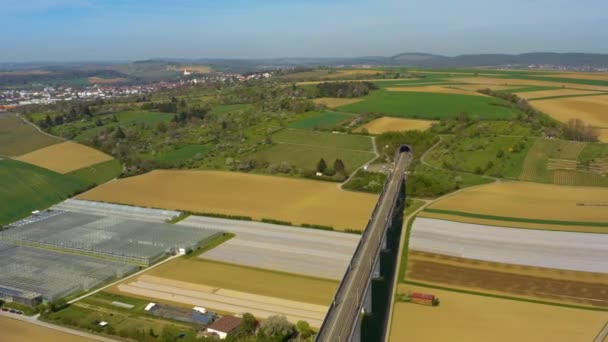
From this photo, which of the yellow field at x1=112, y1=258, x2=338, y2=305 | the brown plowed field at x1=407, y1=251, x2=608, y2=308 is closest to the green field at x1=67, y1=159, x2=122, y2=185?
the yellow field at x1=112, y1=258, x2=338, y2=305

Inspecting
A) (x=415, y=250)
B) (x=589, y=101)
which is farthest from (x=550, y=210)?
(x=589, y=101)

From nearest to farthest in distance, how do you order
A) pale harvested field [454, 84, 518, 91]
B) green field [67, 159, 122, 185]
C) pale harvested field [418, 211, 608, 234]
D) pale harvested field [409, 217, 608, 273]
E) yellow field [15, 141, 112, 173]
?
pale harvested field [409, 217, 608, 273]
pale harvested field [418, 211, 608, 234]
green field [67, 159, 122, 185]
yellow field [15, 141, 112, 173]
pale harvested field [454, 84, 518, 91]

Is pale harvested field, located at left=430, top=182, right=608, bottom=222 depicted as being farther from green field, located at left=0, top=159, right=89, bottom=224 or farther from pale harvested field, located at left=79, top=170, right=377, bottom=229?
green field, located at left=0, top=159, right=89, bottom=224

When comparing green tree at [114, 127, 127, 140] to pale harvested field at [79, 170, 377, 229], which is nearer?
pale harvested field at [79, 170, 377, 229]

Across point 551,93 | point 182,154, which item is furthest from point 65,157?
point 551,93

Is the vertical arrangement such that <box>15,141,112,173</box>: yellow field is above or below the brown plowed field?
above

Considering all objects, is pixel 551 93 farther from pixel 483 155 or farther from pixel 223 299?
pixel 223 299

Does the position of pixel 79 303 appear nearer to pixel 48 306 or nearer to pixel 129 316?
pixel 48 306

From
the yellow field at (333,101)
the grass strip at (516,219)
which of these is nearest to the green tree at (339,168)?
the grass strip at (516,219)
